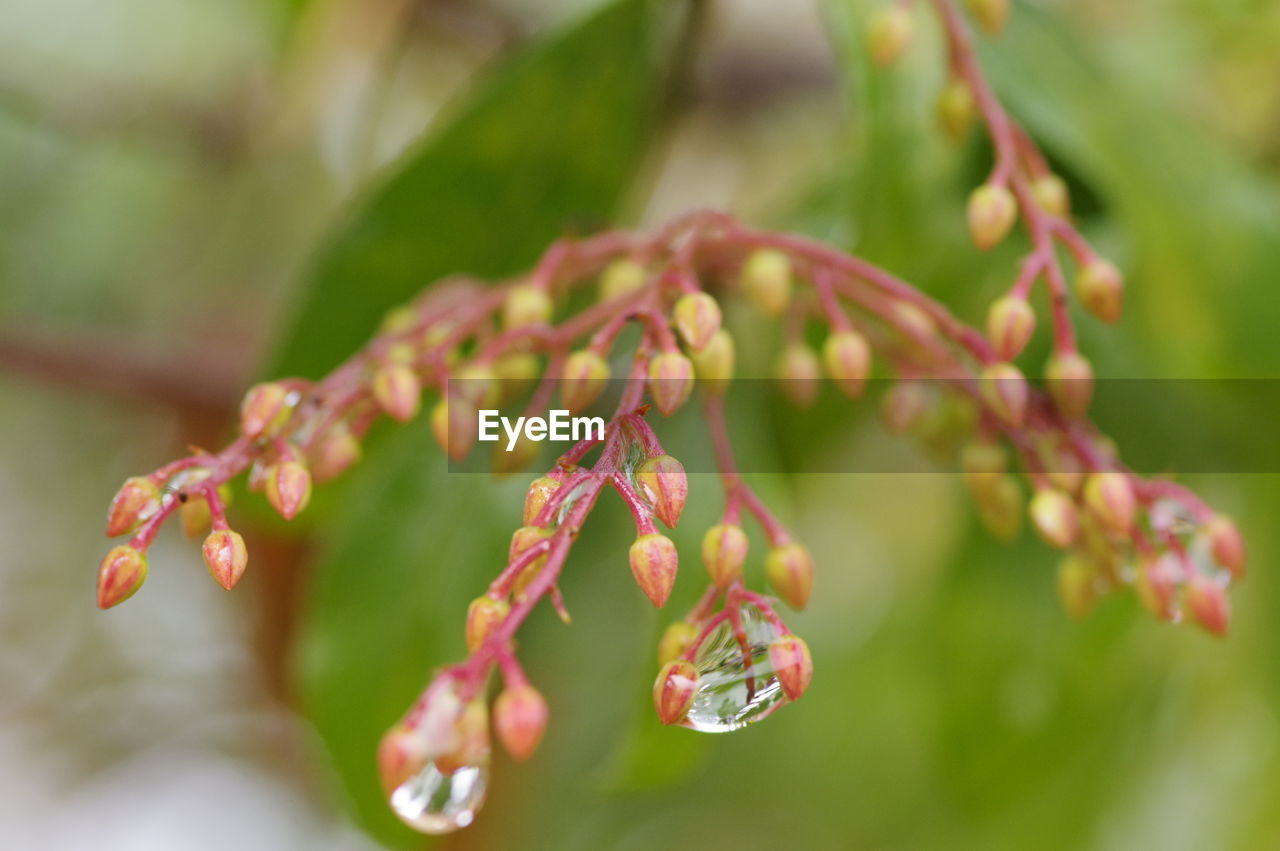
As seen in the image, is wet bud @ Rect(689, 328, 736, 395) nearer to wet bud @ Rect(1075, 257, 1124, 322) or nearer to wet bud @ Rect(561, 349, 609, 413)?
wet bud @ Rect(561, 349, 609, 413)

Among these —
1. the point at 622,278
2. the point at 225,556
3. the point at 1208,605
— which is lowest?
the point at 1208,605

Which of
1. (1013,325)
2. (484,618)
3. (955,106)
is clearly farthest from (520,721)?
(955,106)

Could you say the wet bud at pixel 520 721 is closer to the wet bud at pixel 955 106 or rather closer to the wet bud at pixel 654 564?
the wet bud at pixel 654 564

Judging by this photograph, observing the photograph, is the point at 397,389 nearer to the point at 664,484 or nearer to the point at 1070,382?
the point at 664,484

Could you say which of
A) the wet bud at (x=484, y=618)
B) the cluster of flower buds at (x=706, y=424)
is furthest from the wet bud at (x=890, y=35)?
the wet bud at (x=484, y=618)

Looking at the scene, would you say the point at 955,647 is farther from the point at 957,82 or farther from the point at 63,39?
the point at 63,39
